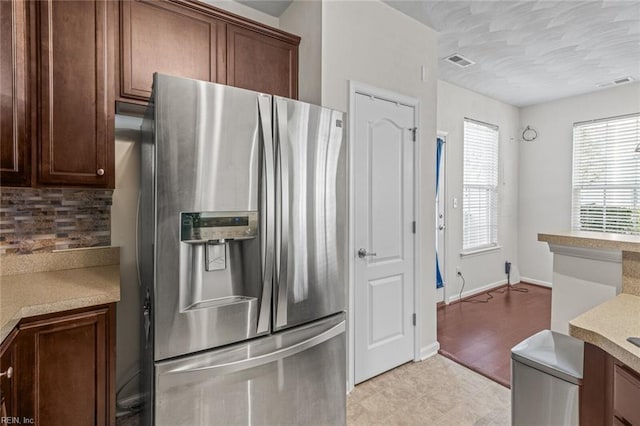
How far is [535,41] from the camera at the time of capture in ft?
9.90

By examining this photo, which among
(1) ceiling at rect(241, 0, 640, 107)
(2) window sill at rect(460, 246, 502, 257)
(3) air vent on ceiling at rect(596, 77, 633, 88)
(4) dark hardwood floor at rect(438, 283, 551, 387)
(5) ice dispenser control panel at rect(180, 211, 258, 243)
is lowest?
(4) dark hardwood floor at rect(438, 283, 551, 387)

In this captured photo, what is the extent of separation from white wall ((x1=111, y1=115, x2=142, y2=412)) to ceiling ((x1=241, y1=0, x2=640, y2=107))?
132 centimetres

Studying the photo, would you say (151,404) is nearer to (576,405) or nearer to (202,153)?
(202,153)

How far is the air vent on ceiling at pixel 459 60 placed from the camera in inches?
132

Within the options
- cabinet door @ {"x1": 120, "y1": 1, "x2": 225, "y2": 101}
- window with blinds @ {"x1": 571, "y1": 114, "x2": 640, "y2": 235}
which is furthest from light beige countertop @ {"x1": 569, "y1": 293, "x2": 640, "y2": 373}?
window with blinds @ {"x1": 571, "y1": 114, "x2": 640, "y2": 235}

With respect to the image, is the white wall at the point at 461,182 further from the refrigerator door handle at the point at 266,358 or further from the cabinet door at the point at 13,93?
the cabinet door at the point at 13,93

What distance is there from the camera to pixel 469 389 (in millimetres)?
2320

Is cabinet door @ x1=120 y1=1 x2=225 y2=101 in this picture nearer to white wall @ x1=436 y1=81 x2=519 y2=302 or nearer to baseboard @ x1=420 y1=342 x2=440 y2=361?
baseboard @ x1=420 y1=342 x2=440 y2=361

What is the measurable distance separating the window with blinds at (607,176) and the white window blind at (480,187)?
1041 millimetres

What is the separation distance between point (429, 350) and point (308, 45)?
8.40ft

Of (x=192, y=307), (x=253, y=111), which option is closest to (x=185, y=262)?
(x=192, y=307)

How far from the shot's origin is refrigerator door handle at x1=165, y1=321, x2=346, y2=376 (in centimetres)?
A: 136

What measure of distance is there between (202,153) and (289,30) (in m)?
1.51

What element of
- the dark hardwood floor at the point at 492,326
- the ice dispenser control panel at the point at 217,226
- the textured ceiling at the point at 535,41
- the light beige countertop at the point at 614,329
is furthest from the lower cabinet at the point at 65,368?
the textured ceiling at the point at 535,41
